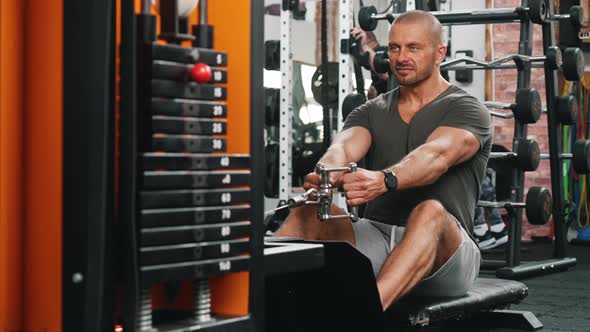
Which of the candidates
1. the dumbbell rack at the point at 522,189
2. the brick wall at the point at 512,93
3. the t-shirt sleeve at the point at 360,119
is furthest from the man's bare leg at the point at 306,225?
the brick wall at the point at 512,93

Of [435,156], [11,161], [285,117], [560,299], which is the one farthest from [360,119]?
[285,117]

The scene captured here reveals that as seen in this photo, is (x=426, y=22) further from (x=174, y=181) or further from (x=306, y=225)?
(x=174, y=181)

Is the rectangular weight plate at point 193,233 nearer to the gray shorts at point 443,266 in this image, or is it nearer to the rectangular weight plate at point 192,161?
the rectangular weight plate at point 192,161

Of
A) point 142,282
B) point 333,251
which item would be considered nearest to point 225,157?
point 142,282

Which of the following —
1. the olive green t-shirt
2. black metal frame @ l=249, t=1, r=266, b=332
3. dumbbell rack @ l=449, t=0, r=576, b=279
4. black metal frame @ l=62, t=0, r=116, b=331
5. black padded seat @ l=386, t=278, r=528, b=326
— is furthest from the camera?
dumbbell rack @ l=449, t=0, r=576, b=279

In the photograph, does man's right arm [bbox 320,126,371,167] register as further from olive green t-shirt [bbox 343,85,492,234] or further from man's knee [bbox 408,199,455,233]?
man's knee [bbox 408,199,455,233]

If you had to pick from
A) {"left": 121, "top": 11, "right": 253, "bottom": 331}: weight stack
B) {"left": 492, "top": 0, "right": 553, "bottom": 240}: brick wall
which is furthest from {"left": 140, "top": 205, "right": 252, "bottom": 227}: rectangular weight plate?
Answer: {"left": 492, "top": 0, "right": 553, "bottom": 240}: brick wall

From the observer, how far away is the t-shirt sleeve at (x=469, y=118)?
2.93m

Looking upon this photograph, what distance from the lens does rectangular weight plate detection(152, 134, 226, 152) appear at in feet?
4.18

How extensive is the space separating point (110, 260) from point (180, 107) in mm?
224

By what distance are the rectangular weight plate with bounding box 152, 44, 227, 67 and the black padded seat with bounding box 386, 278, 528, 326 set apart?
1216 millimetres

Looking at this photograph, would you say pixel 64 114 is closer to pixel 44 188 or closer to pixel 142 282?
pixel 44 188

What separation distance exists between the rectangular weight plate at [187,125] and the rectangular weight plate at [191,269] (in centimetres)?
18

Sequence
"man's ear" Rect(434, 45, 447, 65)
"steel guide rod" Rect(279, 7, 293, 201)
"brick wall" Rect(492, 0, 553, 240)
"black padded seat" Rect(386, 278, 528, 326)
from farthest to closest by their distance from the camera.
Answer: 1. "brick wall" Rect(492, 0, 553, 240)
2. "steel guide rod" Rect(279, 7, 293, 201)
3. "man's ear" Rect(434, 45, 447, 65)
4. "black padded seat" Rect(386, 278, 528, 326)
